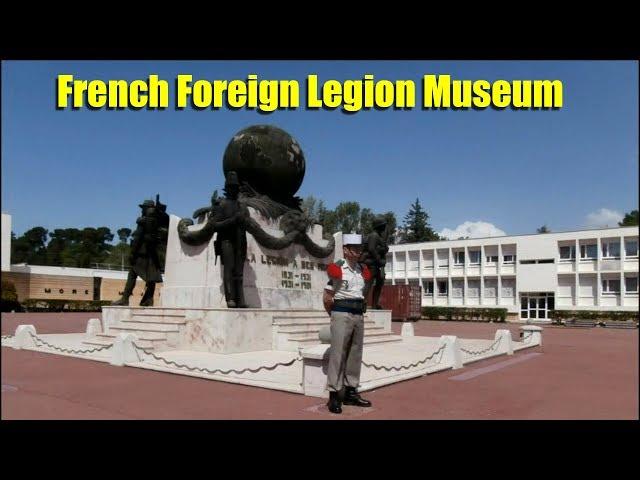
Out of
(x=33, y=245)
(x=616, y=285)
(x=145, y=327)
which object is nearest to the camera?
(x=145, y=327)

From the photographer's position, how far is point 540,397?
7.41 meters

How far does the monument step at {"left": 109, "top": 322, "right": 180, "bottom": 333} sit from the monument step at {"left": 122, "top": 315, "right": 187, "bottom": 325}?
194 millimetres

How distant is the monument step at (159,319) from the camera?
A: 13.0 m

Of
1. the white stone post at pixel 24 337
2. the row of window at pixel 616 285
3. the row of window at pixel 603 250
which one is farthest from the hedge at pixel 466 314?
the white stone post at pixel 24 337

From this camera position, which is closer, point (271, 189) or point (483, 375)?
point (483, 375)

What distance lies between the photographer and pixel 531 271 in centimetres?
4144

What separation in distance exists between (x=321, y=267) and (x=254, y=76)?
25.1 ft

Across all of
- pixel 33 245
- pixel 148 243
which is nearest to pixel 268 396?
pixel 148 243

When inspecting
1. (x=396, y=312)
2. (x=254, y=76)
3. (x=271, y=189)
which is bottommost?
(x=396, y=312)

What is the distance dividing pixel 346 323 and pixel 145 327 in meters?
8.34

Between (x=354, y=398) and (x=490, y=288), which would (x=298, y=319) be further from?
(x=490, y=288)
